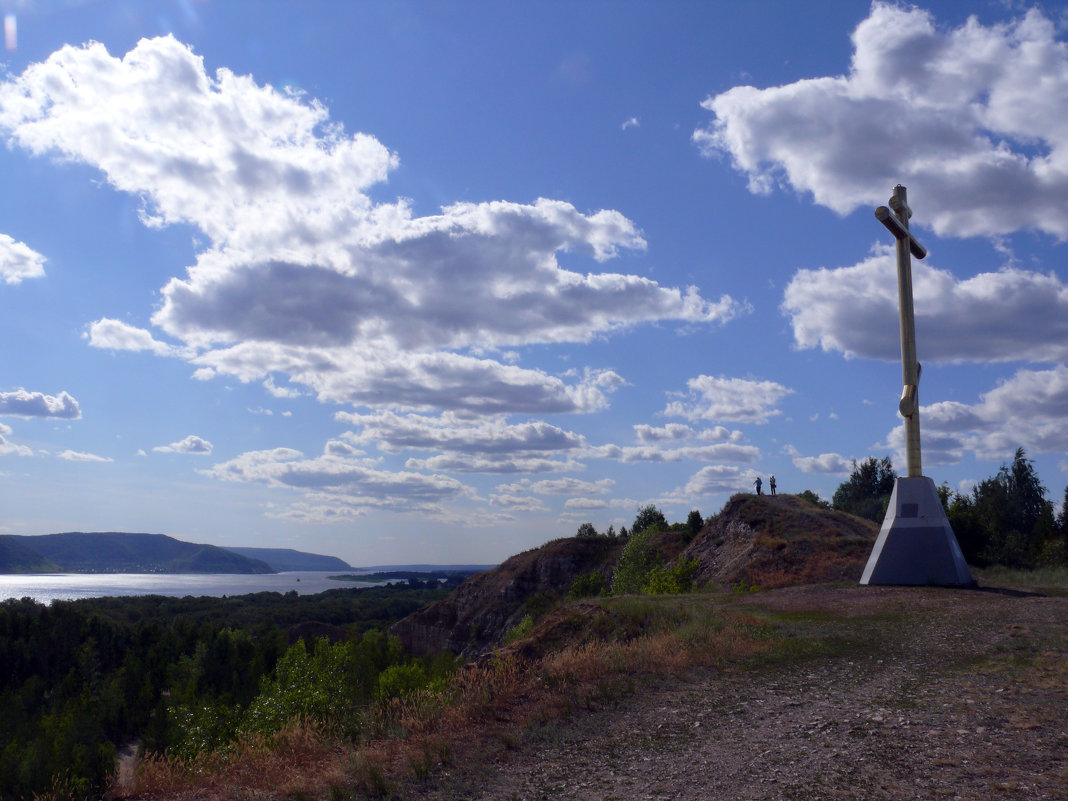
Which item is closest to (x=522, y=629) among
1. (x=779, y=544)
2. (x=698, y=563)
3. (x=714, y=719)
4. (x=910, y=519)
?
(x=698, y=563)

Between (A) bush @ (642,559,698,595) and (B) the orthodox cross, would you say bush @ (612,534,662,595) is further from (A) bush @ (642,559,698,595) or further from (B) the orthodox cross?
(B) the orthodox cross

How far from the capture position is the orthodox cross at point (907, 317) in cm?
2025

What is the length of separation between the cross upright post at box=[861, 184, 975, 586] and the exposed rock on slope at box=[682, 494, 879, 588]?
510cm

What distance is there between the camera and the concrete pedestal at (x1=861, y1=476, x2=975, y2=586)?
763 inches

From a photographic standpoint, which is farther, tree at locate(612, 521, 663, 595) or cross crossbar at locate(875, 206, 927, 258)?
tree at locate(612, 521, 663, 595)

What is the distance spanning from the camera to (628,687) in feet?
30.7

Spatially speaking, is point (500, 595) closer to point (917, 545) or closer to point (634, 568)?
point (634, 568)

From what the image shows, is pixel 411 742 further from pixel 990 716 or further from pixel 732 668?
pixel 990 716

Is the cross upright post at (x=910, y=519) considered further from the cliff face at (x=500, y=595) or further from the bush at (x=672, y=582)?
the cliff face at (x=500, y=595)

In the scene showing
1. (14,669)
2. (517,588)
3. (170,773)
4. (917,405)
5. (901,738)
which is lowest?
(14,669)

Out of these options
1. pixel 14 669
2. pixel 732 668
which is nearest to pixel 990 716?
pixel 732 668

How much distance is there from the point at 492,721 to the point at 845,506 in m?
79.1

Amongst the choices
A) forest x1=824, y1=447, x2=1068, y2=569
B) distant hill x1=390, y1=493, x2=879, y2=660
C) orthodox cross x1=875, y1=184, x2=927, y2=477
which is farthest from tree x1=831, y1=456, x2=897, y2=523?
orthodox cross x1=875, y1=184, x2=927, y2=477

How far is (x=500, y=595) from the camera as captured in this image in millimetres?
62125
